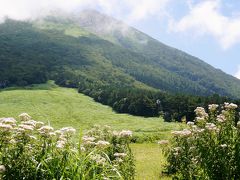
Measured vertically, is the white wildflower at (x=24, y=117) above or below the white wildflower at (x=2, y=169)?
above

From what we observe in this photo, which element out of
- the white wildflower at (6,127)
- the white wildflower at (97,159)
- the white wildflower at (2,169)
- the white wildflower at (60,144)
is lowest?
the white wildflower at (2,169)

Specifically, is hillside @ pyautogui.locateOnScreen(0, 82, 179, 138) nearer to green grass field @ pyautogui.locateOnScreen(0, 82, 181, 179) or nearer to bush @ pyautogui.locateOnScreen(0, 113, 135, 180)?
green grass field @ pyautogui.locateOnScreen(0, 82, 181, 179)

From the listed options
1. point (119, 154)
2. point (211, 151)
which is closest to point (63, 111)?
point (119, 154)

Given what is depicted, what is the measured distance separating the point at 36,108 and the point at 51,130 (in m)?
135

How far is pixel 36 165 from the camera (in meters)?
10.8

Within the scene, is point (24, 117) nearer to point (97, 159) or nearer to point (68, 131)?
point (68, 131)

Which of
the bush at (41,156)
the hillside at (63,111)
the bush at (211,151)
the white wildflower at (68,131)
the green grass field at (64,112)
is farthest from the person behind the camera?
the hillside at (63,111)

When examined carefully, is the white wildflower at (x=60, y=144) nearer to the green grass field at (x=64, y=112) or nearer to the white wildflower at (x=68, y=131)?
the white wildflower at (x=68, y=131)

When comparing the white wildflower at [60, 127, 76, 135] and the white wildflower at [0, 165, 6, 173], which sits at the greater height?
the white wildflower at [60, 127, 76, 135]

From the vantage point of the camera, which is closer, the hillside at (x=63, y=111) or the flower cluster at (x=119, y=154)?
the flower cluster at (x=119, y=154)

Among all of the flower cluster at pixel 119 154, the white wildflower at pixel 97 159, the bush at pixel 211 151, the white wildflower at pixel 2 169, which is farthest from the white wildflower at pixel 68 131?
the bush at pixel 211 151

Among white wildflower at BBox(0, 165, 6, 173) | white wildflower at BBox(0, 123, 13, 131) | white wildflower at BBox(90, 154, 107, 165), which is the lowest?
white wildflower at BBox(0, 165, 6, 173)

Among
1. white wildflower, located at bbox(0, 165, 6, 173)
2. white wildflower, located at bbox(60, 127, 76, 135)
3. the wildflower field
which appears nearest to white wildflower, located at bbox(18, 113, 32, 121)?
the wildflower field

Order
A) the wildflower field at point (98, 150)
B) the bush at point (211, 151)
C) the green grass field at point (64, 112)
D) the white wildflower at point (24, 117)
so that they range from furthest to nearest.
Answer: the green grass field at point (64, 112) → the bush at point (211, 151) → the white wildflower at point (24, 117) → the wildflower field at point (98, 150)
